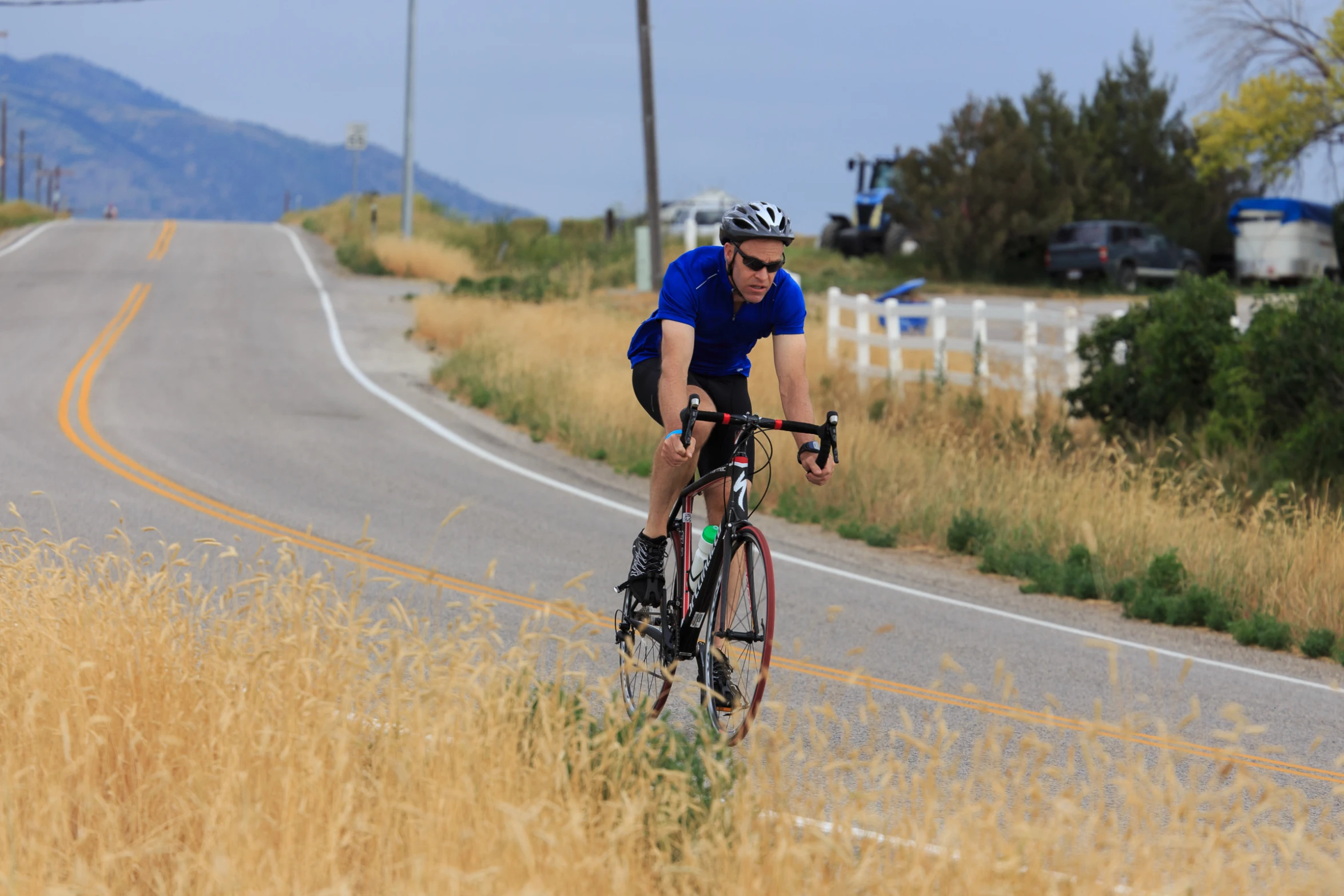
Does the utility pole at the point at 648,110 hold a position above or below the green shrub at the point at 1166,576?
above

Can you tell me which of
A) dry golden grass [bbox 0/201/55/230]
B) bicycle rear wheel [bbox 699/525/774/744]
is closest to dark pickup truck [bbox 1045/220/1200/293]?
bicycle rear wheel [bbox 699/525/774/744]

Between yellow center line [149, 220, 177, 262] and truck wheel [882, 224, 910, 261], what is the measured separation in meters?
22.7

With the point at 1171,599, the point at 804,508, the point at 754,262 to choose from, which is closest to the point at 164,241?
the point at 804,508

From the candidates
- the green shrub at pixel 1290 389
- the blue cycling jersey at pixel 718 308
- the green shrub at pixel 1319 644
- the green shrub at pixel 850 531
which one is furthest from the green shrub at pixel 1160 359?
the blue cycling jersey at pixel 718 308

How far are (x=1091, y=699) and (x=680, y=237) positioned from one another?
3587 cm

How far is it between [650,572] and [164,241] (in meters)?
44.8

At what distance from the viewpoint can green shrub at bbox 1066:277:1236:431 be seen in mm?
14891

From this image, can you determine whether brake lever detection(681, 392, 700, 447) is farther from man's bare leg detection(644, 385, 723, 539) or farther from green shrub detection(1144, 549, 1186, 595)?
green shrub detection(1144, 549, 1186, 595)

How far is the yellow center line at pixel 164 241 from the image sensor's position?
42125 millimetres

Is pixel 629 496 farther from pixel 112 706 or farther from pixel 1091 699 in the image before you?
pixel 112 706

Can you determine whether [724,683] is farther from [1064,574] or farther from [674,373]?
[1064,574]

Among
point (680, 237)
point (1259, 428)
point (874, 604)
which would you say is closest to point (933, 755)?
point (874, 604)

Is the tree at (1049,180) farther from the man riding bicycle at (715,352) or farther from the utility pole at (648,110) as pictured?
the man riding bicycle at (715,352)

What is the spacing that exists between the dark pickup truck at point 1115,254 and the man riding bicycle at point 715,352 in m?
34.6
